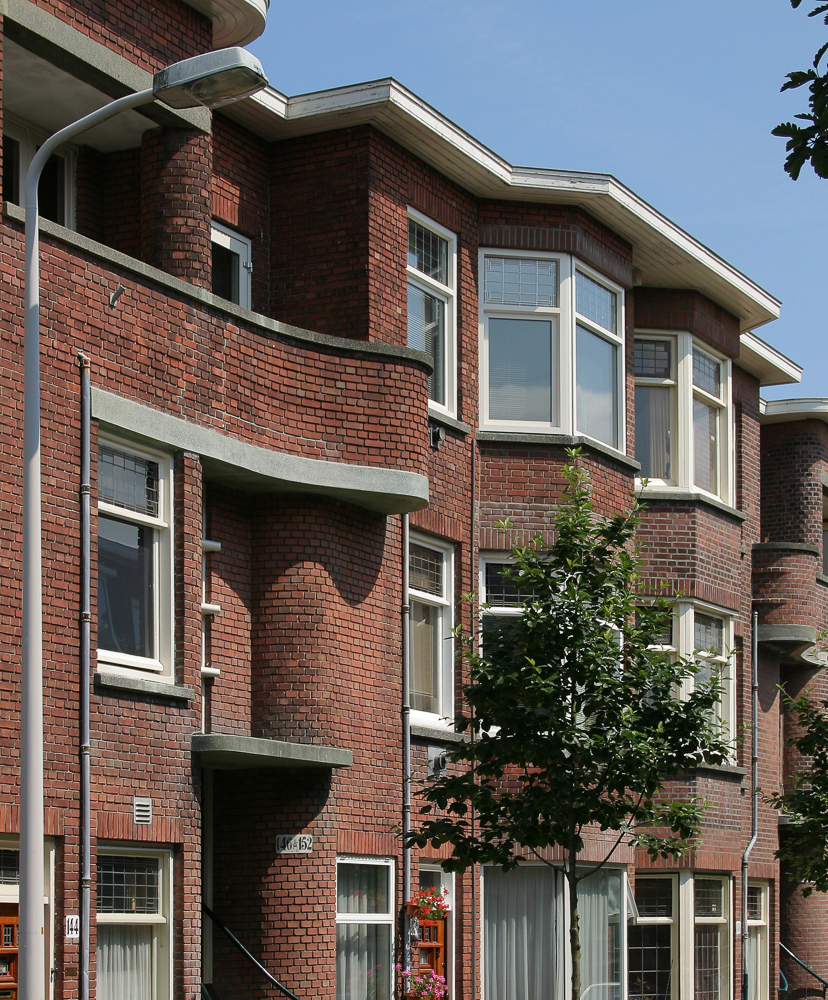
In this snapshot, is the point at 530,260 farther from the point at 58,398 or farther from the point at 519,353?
the point at 58,398

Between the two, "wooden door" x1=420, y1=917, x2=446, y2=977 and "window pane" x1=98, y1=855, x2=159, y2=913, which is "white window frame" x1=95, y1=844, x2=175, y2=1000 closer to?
"window pane" x1=98, y1=855, x2=159, y2=913

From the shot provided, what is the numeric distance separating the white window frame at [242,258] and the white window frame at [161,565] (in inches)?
166

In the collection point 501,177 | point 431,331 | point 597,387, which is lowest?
point 597,387

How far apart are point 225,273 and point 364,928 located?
7.37 m

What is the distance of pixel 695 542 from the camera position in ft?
79.6

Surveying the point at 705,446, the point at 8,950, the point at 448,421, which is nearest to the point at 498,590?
the point at 448,421

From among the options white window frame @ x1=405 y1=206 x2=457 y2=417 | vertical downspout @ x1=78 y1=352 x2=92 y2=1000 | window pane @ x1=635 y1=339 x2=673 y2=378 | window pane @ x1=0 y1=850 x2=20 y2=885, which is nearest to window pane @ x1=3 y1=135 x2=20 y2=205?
vertical downspout @ x1=78 y1=352 x2=92 y2=1000

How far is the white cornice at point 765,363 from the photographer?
91.8 feet

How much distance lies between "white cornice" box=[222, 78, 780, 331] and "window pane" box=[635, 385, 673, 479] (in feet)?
5.33

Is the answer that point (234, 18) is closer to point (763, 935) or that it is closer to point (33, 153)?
point (33, 153)

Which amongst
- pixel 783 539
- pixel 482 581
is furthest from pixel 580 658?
pixel 783 539

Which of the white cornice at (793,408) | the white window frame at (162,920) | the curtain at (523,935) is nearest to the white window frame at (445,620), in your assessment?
the curtain at (523,935)

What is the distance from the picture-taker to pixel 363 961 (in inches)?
694

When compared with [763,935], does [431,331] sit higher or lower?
higher
